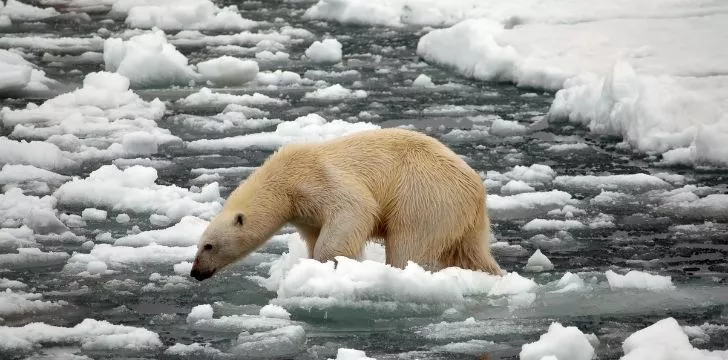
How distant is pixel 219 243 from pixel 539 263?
1.90 metres

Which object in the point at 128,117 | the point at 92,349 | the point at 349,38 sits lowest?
the point at 92,349

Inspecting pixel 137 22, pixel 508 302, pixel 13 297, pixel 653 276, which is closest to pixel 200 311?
pixel 13 297

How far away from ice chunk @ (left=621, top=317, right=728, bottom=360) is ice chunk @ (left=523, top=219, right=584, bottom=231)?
2.71 m

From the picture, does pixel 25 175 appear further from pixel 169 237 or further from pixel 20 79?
pixel 20 79

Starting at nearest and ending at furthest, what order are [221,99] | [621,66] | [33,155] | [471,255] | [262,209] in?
[262,209]
[471,255]
[33,155]
[621,66]
[221,99]

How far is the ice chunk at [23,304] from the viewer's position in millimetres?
6230

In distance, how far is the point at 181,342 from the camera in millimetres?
5719

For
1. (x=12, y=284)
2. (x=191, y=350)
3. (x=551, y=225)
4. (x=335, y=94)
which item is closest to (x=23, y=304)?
(x=12, y=284)

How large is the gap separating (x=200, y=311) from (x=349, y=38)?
1099cm

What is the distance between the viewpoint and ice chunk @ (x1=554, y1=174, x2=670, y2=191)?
8969mm

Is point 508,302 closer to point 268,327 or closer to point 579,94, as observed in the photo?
point 268,327

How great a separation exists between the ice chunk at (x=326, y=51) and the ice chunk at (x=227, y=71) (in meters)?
1.29

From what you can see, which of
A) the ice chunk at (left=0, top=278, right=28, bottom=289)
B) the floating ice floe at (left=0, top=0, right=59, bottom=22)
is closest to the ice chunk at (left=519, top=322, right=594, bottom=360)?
the ice chunk at (left=0, top=278, right=28, bottom=289)

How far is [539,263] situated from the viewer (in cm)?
706
